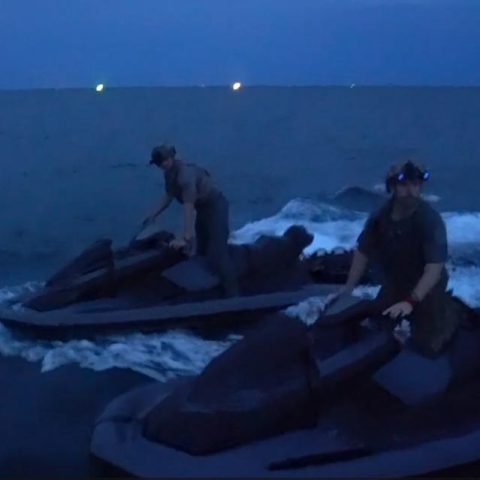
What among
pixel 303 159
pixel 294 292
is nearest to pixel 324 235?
pixel 294 292

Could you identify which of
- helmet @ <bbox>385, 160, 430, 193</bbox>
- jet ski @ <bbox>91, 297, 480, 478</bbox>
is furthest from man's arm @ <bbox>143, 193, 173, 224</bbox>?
helmet @ <bbox>385, 160, 430, 193</bbox>

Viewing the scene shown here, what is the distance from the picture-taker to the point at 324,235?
83.9 ft

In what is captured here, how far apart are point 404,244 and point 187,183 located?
4.69 meters

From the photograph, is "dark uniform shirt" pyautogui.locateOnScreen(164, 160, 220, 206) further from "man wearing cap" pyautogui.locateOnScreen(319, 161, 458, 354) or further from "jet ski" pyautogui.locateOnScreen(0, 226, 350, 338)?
"man wearing cap" pyautogui.locateOnScreen(319, 161, 458, 354)

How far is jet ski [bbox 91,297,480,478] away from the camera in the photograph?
8.19m

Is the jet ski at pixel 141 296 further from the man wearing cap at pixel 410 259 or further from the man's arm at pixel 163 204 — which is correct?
the man wearing cap at pixel 410 259

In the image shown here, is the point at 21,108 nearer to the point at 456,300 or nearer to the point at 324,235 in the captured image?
the point at 324,235

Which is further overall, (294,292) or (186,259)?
(294,292)

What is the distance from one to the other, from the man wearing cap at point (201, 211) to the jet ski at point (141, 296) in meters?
0.15

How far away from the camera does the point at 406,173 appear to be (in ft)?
27.3

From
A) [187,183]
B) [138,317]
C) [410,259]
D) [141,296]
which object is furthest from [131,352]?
[410,259]

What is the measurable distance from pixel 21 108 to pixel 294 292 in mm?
124715

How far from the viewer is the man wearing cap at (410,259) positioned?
8.45m

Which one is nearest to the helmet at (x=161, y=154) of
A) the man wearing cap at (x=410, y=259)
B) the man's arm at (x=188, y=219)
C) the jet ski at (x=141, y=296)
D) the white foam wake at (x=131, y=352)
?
the man's arm at (x=188, y=219)
